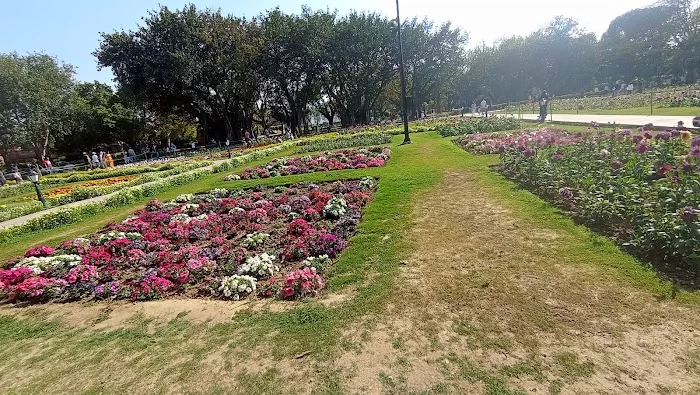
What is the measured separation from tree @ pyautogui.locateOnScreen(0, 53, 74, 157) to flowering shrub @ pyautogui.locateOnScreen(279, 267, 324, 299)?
128 feet

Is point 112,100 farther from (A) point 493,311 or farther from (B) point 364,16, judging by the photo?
(A) point 493,311

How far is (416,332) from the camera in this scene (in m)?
3.75

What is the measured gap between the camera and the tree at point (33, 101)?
3238cm

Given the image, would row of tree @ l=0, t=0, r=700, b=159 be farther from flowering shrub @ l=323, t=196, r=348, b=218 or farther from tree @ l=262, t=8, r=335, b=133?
flowering shrub @ l=323, t=196, r=348, b=218

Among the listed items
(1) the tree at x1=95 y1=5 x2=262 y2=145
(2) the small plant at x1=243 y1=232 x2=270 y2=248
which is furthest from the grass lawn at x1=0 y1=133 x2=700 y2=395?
(1) the tree at x1=95 y1=5 x2=262 y2=145

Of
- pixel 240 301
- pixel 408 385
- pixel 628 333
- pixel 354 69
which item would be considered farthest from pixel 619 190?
pixel 354 69

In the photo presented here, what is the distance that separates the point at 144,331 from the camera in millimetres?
4434

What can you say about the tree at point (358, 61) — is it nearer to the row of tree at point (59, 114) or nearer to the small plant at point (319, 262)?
the row of tree at point (59, 114)

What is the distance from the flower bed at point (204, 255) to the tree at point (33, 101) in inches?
1307

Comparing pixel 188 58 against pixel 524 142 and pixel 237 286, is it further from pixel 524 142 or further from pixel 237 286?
pixel 237 286

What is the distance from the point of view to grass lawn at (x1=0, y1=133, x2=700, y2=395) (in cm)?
311

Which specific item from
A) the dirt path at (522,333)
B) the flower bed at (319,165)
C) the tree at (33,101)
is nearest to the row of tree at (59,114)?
the tree at (33,101)

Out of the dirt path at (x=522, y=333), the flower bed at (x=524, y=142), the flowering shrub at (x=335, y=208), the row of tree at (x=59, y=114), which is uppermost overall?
the row of tree at (x=59, y=114)

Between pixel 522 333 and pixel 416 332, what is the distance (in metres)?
0.94
